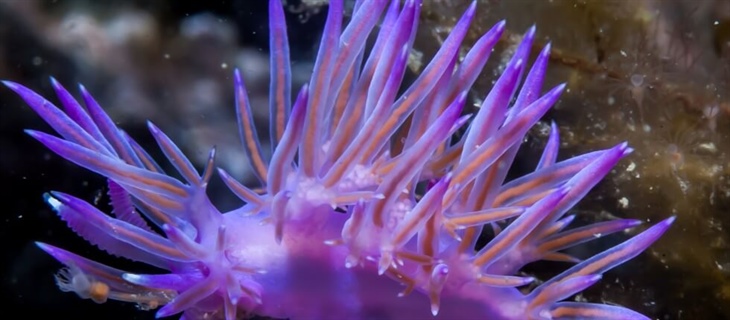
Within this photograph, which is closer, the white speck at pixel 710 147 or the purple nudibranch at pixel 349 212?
the purple nudibranch at pixel 349 212

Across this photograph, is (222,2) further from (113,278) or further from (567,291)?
(567,291)

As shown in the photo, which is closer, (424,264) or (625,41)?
(424,264)

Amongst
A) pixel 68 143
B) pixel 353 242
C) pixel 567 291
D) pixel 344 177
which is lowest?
pixel 567 291

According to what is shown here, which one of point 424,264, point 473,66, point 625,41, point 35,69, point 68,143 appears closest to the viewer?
point 68,143

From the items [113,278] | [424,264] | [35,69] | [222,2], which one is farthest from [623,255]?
[35,69]

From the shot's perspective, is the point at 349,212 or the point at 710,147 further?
the point at 710,147

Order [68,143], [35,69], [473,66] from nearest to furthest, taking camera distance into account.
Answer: [68,143]
[473,66]
[35,69]

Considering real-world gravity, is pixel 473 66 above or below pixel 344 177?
above

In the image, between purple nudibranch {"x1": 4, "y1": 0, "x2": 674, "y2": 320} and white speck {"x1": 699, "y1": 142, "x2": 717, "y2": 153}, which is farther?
white speck {"x1": 699, "y1": 142, "x2": 717, "y2": 153}
